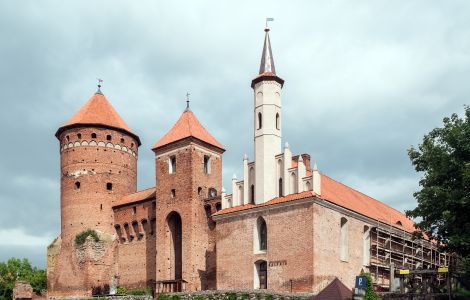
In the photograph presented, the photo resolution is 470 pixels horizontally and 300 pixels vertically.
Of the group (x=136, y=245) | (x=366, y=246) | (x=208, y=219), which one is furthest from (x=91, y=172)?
(x=366, y=246)

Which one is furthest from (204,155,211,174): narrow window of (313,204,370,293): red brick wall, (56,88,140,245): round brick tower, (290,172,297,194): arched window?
(313,204,370,293): red brick wall

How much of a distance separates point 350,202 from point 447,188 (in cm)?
910

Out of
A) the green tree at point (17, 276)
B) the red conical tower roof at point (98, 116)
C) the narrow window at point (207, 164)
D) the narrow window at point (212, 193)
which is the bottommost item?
the green tree at point (17, 276)

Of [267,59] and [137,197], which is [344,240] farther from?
[137,197]

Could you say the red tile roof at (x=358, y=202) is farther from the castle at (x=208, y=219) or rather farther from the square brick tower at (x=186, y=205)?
the square brick tower at (x=186, y=205)

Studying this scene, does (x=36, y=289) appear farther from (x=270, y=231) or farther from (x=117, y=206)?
(x=270, y=231)

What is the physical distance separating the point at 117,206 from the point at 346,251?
52.7 feet

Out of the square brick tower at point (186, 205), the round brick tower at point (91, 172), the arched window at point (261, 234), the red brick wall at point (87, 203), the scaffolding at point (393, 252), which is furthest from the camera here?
the round brick tower at point (91, 172)

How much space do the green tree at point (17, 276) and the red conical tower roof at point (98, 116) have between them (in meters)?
12.7

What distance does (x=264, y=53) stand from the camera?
35875mm

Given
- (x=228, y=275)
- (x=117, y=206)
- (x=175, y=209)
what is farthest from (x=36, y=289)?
(x=228, y=275)

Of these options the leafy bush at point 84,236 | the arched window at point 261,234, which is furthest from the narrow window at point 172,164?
the arched window at point 261,234

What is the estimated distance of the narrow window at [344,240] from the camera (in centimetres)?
3316

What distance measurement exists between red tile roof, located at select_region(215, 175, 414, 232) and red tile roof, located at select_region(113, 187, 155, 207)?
25.3ft
